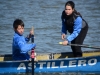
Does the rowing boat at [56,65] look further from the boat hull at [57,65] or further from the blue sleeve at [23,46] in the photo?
the blue sleeve at [23,46]

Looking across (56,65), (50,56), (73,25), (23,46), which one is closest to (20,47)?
(23,46)

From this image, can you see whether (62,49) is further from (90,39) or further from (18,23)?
(18,23)

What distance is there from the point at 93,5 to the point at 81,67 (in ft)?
59.2

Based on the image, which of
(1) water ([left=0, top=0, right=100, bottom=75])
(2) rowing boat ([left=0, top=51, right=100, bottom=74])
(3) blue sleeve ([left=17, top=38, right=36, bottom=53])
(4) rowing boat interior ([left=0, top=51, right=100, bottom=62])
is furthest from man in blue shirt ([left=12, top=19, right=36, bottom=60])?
(1) water ([left=0, top=0, right=100, bottom=75])

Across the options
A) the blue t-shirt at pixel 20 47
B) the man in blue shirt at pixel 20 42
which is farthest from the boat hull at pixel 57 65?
the man in blue shirt at pixel 20 42

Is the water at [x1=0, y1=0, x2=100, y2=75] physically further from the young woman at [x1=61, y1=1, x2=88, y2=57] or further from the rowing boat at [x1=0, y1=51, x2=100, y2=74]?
the rowing boat at [x1=0, y1=51, x2=100, y2=74]

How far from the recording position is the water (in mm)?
23625

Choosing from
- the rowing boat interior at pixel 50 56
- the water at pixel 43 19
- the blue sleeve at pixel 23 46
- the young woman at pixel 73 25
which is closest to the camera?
the blue sleeve at pixel 23 46

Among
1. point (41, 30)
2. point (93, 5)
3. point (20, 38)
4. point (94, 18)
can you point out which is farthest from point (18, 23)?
point (93, 5)

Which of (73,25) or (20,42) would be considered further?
(73,25)

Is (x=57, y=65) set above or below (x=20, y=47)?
below

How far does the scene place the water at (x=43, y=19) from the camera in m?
23.6

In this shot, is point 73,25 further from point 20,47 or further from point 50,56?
point 20,47

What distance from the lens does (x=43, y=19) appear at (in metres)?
29.7
